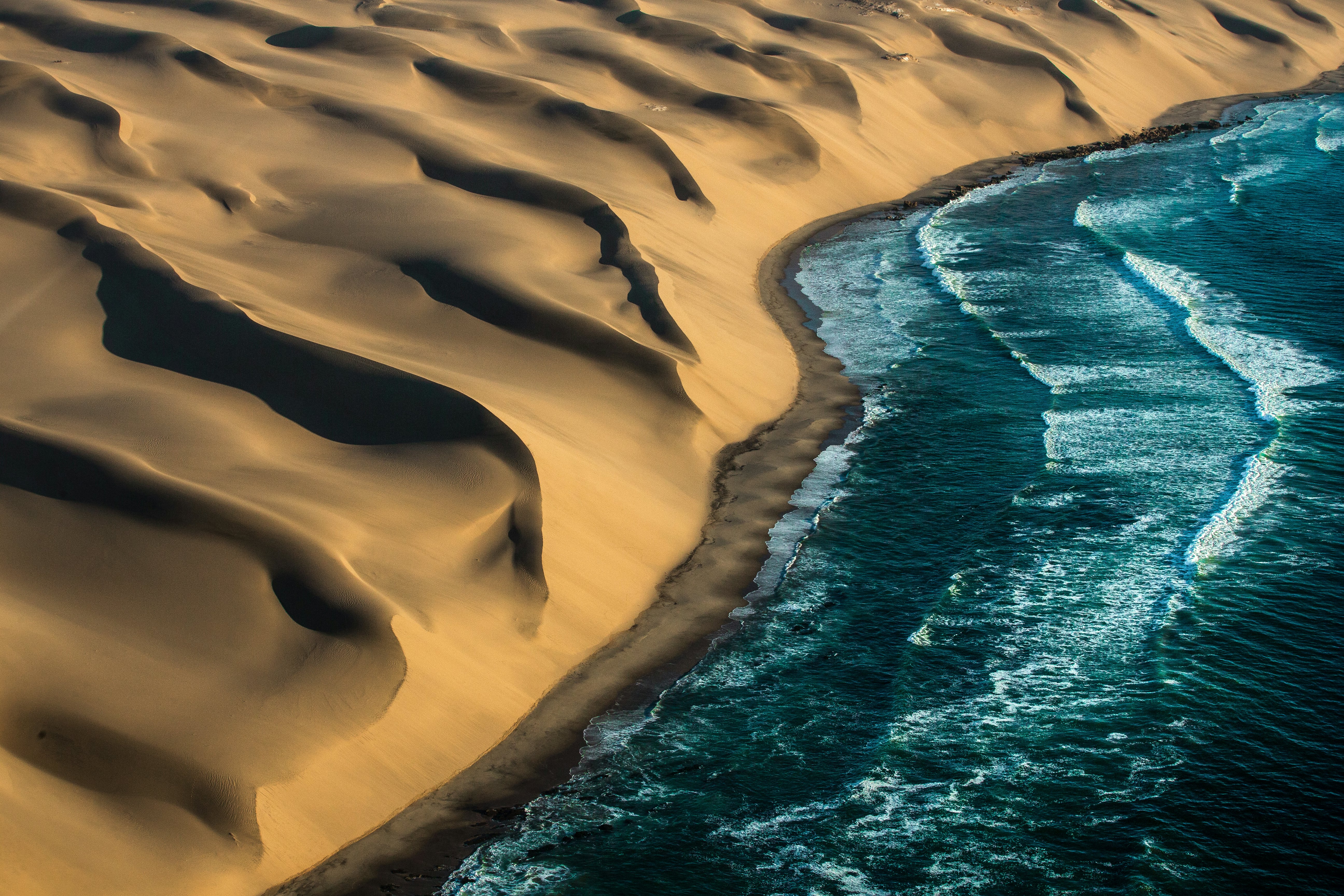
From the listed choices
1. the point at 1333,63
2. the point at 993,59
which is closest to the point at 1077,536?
the point at 993,59

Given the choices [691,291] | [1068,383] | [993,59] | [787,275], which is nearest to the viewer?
[1068,383]

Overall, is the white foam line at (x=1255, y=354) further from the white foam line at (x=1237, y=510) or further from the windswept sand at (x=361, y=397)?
the windswept sand at (x=361, y=397)

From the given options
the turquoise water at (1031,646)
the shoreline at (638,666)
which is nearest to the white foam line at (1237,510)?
the turquoise water at (1031,646)

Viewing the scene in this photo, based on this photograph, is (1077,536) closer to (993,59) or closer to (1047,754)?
(1047,754)

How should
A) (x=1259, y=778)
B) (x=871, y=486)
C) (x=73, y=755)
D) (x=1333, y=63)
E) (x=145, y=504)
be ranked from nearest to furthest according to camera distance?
(x=73, y=755) < (x=1259, y=778) < (x=145, y=504) < (x=871, y=486) < (x=1333, y=63)

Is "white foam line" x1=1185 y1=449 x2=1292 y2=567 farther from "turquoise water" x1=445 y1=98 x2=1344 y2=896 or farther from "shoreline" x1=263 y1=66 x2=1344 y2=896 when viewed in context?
"shoreline" x1=263 y1=66 x2=1344 y2=896

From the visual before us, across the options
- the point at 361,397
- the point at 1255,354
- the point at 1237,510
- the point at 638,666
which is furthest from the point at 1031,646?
the point at 1255,354

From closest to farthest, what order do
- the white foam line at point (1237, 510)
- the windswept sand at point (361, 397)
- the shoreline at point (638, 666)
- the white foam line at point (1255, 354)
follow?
the shoreline at point (638, 666)
the windswept sand at point (361, 397)
the white foam line at point (1237, 510)
the white foam line at point (1255, 354)
